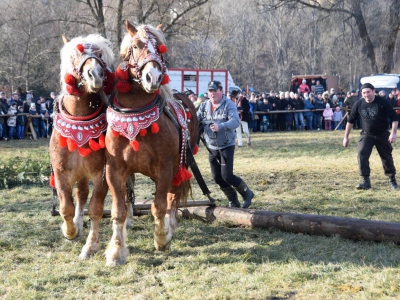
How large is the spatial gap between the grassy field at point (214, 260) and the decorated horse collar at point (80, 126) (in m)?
1.25

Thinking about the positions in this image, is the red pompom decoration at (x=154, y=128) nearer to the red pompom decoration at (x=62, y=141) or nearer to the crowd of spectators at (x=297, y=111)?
the red pompom decoration at (x=62, y=141)

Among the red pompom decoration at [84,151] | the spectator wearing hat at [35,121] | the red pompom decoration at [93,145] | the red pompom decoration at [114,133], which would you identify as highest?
the red pompom decoration at [114,133]

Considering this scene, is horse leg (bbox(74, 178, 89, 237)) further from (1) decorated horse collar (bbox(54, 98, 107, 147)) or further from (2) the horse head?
(2) the horse head

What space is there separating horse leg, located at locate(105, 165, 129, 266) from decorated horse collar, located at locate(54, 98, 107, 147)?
0.43 metres

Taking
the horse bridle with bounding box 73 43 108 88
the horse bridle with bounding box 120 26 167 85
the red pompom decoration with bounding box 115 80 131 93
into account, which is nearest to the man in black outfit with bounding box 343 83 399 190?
the horse bridle with bounding box 120 26 167 85

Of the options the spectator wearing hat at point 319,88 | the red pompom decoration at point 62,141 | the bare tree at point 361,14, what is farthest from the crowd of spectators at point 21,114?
the spectator wearing hat at point 319,88

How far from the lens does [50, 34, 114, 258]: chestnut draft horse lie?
18.8 ft

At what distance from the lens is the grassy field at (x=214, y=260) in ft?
15.2

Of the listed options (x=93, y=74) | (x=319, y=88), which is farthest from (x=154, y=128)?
(x=319, y=88)

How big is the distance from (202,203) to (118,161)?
213 cm

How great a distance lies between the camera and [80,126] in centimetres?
582

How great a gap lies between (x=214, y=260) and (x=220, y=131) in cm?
264

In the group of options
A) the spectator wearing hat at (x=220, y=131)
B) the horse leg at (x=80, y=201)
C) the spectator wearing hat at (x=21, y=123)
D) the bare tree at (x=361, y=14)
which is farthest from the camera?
the bare tree at (x=361, y=14)

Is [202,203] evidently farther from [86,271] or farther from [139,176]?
[139,176]
